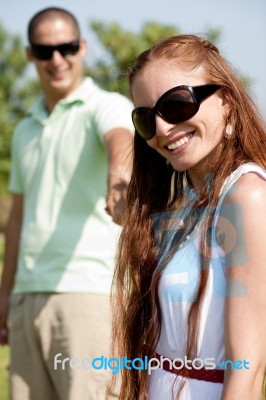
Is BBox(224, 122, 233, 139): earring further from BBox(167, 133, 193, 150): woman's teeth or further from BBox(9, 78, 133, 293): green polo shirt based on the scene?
BBox(9, 78, 133, 293): green polo shirt

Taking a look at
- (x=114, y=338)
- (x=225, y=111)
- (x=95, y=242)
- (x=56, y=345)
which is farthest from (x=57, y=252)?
(x=225, y=111)

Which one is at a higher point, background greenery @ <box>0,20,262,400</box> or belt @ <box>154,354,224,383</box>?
belt @ <box>154,354,224,383</box>

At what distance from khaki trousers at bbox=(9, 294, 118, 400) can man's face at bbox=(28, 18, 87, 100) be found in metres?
1.04

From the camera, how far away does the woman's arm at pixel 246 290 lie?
1.67 m

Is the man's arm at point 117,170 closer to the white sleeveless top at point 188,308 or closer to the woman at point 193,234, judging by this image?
the woman at point 193,234

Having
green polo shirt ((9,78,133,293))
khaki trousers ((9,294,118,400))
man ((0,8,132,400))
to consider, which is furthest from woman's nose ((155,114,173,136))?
khaki trousers ((9,294,118,400))

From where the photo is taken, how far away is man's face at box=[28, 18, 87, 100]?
11.6 feet

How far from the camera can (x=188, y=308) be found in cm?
177

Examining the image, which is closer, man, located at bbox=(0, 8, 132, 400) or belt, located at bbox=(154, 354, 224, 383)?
belt, located at bbox=(154, 354, 224, 383)

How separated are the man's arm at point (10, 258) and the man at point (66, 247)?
20cm

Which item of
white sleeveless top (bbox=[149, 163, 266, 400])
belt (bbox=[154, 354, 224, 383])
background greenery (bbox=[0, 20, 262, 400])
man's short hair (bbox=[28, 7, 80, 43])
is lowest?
background greenery (bbox=[0, 20, 262, 400])

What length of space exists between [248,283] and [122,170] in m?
0.95

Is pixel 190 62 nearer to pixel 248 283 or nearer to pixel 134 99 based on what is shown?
→ pixel 134 99

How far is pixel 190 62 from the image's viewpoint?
6.30 feet
